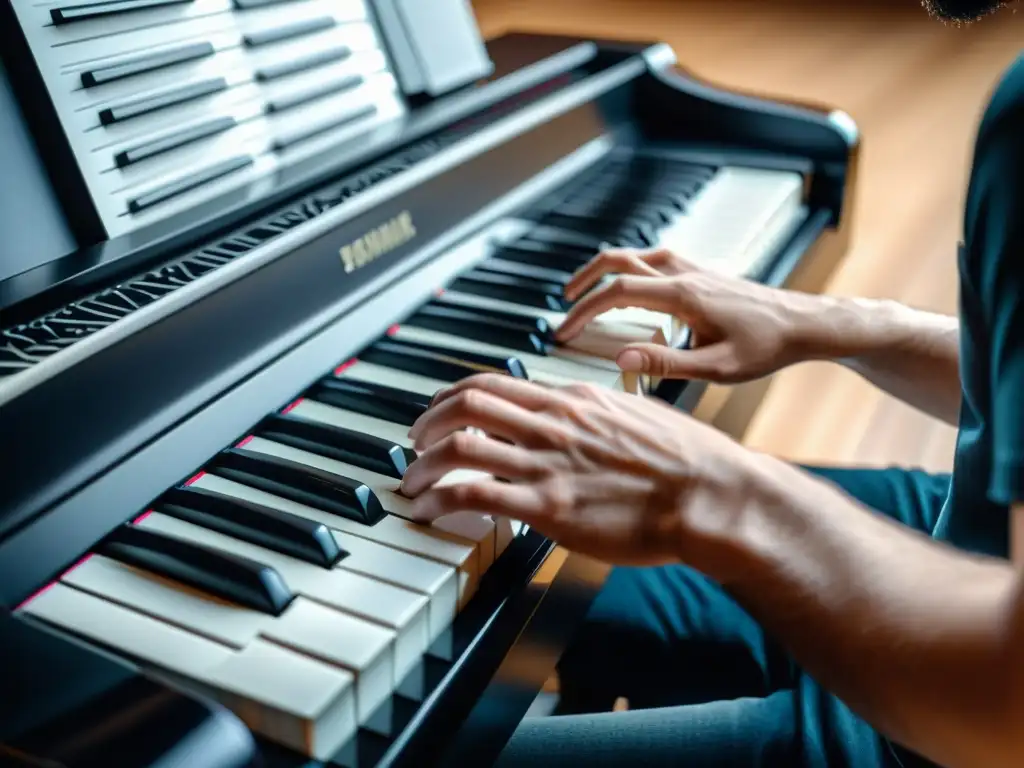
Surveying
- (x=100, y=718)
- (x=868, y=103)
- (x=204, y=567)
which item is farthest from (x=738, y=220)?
(x=868, y=103)

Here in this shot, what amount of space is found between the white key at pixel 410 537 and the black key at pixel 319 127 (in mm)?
438

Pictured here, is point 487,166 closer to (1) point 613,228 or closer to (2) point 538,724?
(1) point 613,228

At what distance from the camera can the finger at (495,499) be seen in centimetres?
65

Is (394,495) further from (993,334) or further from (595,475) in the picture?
(993,334)

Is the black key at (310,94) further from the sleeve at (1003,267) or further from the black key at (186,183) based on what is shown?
the sleeve at (1003,267)

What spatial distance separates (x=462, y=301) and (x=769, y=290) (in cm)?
36

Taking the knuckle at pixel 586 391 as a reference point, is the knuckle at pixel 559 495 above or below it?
below

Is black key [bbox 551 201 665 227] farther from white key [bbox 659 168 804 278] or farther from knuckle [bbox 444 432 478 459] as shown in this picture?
knuckle [bbox 444 432 478 459]

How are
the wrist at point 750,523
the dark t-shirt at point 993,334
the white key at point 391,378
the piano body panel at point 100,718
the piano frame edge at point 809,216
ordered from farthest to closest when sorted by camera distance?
the piano frame edge at point 809,216, the white key at point 391,378, the wrist at point 750,523, the dark t-shirt at point 993,334, the piano body panel at point 100,718

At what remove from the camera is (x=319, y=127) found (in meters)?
1.05

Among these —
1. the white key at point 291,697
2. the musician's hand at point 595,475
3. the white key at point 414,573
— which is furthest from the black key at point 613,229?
the white key at point 291,697

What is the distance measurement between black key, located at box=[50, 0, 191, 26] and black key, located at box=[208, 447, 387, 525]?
40 cm

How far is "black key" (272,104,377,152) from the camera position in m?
1.00

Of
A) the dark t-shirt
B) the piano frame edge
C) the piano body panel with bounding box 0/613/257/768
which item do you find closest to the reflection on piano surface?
the piano body panel with bounding box 0/613/257/768
